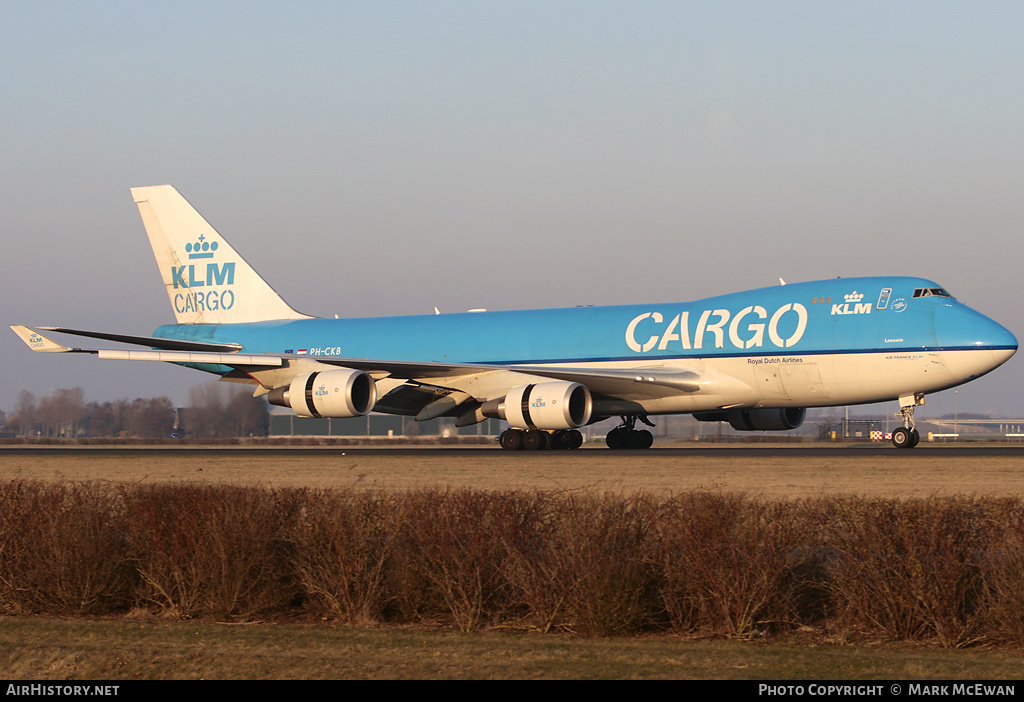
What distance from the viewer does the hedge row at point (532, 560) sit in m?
9.84

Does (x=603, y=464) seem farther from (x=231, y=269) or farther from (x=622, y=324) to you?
(x=231, y=269)

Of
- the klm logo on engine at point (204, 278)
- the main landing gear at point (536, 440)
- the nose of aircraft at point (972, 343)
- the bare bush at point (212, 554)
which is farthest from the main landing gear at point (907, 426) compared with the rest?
the klm logo on engine at point (204, 278)

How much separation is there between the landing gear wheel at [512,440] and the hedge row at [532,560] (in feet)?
76.3

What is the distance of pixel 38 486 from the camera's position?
1328 centimetres

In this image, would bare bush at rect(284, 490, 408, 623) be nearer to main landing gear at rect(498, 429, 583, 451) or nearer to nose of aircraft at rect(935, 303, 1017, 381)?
nose of aircraft at rect(935, 303, 1017, 381)

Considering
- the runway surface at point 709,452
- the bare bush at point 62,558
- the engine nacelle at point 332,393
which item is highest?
the engine nacelle at point 332,393

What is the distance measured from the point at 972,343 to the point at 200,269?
1166 inches

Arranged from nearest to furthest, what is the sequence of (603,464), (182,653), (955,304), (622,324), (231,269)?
(182,653)
(603,464)
(955,304)
(622,324)
(231,269)

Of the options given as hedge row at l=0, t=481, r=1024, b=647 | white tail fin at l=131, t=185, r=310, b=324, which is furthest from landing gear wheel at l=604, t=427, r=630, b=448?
hedge row at l=0, t=481, r=1024, b=647

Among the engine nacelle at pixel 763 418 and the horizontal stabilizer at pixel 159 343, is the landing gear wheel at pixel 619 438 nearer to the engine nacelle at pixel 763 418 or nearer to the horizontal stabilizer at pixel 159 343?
Result: the engine nacelle at pixel 763 418

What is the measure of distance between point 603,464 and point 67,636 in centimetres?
1671

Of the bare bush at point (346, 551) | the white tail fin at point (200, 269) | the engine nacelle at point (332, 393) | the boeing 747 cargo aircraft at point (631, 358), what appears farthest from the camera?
the white tail fin at point (200, 269)
